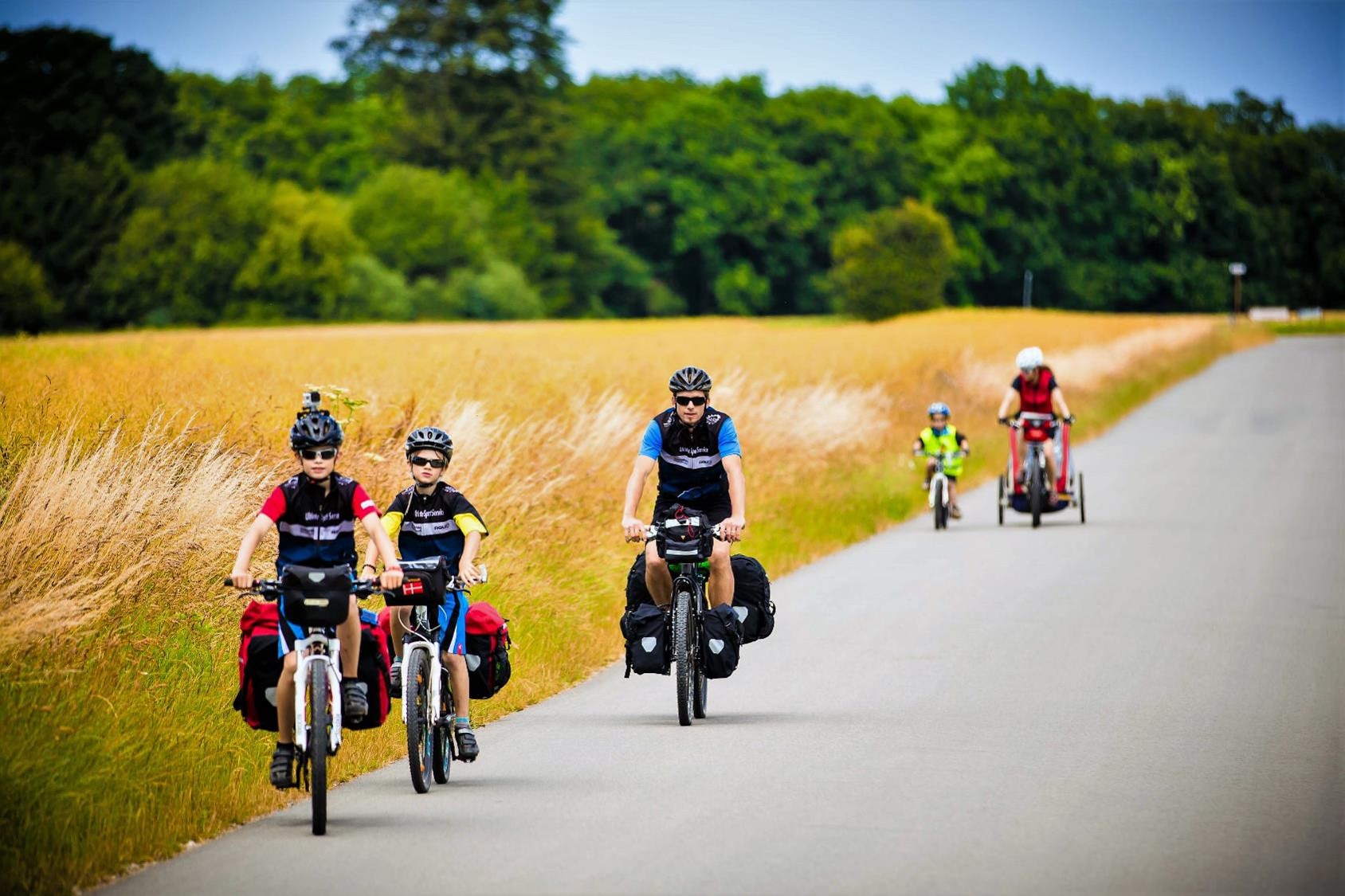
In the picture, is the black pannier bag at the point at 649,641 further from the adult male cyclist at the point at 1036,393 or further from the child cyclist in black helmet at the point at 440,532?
the adult male cyclist at the point at 1036,393

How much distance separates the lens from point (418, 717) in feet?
25.6

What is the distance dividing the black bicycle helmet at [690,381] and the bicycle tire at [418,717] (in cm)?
236

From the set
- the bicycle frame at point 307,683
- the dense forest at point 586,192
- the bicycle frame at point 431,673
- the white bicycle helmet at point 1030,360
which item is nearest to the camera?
the bicycle frame at point 307,683

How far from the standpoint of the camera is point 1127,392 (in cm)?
4344

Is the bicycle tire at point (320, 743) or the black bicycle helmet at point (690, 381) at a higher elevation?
the black bicycle helmet at point (690, 381)

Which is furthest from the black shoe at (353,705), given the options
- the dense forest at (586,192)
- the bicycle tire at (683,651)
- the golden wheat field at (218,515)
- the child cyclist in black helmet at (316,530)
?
the dense forest at (586,192)

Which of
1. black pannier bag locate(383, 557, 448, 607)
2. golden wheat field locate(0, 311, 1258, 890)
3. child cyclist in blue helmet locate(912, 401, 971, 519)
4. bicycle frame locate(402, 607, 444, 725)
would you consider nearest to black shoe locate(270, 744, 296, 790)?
golden wheat field locate(0, 311, 1258, 890)

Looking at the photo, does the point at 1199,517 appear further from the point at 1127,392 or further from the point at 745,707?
the point at 1127,392

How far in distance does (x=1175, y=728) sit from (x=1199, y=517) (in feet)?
38.7

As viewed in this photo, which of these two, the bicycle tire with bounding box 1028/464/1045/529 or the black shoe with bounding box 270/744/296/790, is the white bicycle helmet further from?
the black shoe with bounding box 270/744/296/790

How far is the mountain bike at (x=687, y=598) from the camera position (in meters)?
9.54

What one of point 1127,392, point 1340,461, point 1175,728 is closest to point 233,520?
point 1175,728

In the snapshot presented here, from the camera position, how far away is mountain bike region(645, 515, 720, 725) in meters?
9.54

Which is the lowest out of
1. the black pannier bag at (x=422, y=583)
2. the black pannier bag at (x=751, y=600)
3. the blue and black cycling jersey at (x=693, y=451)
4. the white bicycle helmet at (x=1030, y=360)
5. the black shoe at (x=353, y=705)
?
the black shoe at (x=353, y=705)
